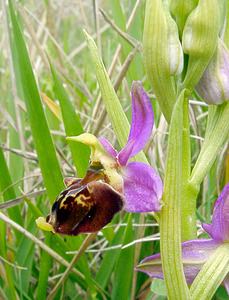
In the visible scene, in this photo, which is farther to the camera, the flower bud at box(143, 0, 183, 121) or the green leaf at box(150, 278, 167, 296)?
the green leaf at box(150, 278, 167, 296)

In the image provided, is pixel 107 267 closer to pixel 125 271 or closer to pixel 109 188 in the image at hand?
pixel 125 271

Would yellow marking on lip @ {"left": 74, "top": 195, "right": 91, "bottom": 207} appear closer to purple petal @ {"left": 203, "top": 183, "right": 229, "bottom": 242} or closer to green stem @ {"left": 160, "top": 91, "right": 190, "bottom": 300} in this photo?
green stem @ {"left": 160, "top": 91, "right": 190, "bottom": 300}

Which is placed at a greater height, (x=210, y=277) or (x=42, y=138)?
(x=42, y=138)

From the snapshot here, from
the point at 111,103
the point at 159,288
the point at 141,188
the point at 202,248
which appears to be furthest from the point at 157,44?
the point at 159,288

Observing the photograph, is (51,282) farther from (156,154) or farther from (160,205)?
(160,205)

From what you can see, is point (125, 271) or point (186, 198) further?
point (125, 271)

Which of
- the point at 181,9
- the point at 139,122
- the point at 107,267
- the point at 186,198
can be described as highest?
the point at 181,9

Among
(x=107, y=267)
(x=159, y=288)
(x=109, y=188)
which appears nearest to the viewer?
(x=109, y=188)

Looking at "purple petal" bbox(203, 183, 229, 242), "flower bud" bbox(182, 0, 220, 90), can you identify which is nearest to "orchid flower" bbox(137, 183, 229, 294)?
"purple petal" bbox(203, 183, 229, 242)
